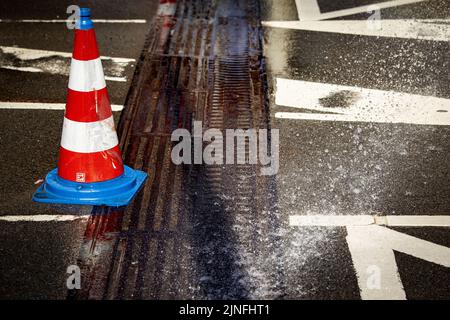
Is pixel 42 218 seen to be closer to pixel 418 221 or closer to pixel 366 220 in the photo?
pixel 366 220

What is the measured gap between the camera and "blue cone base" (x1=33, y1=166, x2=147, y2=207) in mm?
5078

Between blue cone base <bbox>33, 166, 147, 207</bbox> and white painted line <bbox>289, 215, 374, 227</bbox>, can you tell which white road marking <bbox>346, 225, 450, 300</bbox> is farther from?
blue cone base <bbox>33, 166, 147, 207</bbox>

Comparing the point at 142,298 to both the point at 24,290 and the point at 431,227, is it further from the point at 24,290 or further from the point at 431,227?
the point at 431,227

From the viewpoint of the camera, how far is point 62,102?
6766mm

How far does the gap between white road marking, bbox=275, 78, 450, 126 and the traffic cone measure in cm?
197

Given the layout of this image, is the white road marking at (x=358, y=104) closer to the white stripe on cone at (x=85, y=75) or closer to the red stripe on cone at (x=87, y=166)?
the red stripe on cone at (x=87, y=166)

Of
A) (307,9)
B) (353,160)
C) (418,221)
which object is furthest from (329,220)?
(307,9)

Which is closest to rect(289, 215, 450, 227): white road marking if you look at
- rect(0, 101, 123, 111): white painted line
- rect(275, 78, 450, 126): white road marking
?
rect(275, 78, 450, 126): white road marking

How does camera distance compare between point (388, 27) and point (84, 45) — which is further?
point (388, 27)

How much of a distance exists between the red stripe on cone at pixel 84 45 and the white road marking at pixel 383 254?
218cm

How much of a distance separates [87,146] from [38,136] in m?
1.19

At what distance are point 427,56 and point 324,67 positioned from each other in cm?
125

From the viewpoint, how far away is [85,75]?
5.00 m

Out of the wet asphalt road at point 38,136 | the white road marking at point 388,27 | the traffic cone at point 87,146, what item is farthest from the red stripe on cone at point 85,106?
the white road marking at point 388,27
